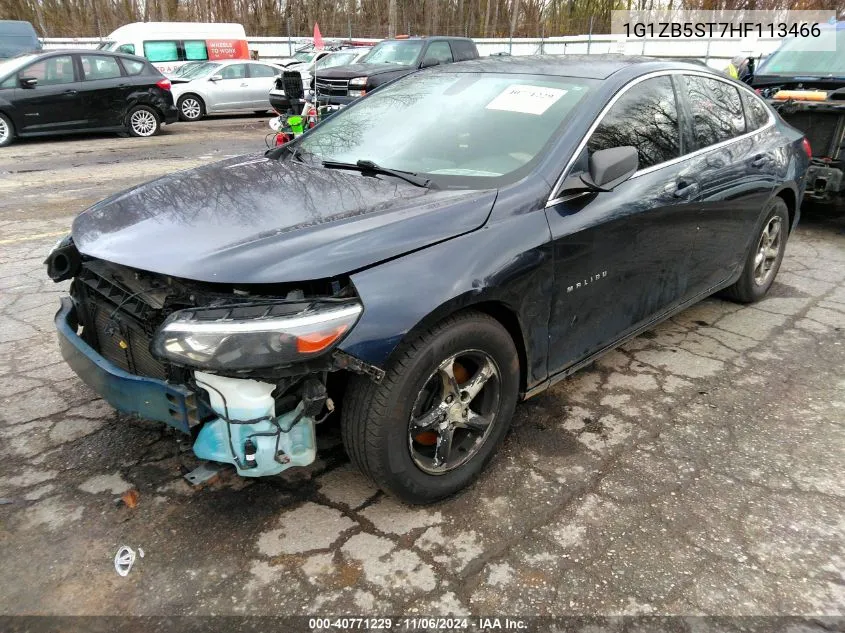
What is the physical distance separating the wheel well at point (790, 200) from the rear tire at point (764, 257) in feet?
0.14

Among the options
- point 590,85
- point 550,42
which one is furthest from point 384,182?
point 550,42

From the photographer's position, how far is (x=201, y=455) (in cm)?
219

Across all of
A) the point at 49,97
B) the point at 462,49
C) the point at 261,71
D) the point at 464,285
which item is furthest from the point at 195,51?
the point at 464,285

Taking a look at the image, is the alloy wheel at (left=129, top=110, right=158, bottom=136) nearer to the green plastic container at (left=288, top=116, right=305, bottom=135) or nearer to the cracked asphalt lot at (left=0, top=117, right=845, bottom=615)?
the green plastic container at (left=288, top=116, right=305, bottom=135)

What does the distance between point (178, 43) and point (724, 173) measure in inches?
709

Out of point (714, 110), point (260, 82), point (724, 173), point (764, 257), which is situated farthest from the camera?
point (260, 82)

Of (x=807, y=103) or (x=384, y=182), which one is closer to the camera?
(x=384, y=182)

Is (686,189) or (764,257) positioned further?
(764,257)

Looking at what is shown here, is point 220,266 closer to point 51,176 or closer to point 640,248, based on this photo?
point 640,248

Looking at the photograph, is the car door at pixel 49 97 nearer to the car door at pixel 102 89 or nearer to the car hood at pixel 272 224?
the car door at pixel 102 89

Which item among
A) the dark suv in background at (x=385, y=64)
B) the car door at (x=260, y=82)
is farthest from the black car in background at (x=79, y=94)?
the car door at (x=260, y=82)

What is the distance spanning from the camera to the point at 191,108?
51.7ft

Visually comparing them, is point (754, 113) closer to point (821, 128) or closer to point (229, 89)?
point (821, 128)

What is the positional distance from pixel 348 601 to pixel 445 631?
34 cm
